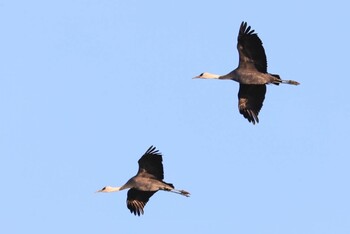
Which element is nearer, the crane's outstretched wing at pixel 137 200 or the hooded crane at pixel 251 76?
the hooded crane at pixel 251 76

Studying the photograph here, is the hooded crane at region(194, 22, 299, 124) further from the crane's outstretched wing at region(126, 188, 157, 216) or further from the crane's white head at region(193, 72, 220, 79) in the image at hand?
the crane's outstretched wing at region(126, 188, 157, 216)

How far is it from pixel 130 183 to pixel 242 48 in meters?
6.46

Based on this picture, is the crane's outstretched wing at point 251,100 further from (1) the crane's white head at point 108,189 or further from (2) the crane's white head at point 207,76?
(1) the crane's white head at point 108,189

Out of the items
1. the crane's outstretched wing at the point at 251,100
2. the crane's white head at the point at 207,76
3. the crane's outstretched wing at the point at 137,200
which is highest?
the crane's white head at the point at 207,76

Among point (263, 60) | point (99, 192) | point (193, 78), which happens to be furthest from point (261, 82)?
point (99, 192)

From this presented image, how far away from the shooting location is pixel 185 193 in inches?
2195

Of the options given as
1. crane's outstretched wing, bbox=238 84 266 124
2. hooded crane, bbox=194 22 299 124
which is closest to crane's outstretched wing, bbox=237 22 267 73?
hooded crane, bbox=194 22 299 124

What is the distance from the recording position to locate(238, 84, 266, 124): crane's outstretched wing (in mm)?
55875

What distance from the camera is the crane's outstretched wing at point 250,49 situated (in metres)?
53.7

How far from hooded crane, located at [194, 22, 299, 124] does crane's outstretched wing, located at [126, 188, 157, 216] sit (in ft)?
15.3

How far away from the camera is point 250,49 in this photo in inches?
2132

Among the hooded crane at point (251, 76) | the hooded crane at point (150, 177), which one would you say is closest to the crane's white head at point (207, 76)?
the hooded crane at point (251, 76)

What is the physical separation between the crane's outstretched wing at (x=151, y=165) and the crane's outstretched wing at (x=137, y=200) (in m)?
1.19

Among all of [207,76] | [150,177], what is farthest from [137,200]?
[207,76]
